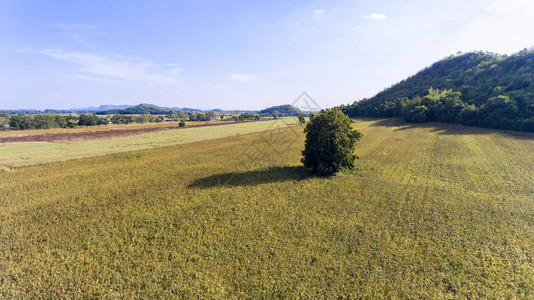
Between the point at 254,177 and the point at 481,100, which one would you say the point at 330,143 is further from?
the point at 481,100

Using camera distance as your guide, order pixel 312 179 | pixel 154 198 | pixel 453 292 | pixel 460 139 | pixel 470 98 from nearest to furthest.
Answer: pixel 453 292 < pixel 154 198 < pixel 312 179 < pixel 460 139 < pixel 470 98

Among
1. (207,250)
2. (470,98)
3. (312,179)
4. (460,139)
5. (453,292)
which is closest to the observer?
(453,292)

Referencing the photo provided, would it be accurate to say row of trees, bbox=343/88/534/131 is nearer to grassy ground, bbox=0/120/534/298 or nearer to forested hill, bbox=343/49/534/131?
forested hill, bbox=343/49/534/131

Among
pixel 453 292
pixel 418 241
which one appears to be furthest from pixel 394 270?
pixel 418 241

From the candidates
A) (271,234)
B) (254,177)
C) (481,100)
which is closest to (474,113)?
(481,100)

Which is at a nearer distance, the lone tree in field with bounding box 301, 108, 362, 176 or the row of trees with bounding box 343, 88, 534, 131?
the lone tree in field with bounding box 301, 108, 362, 176

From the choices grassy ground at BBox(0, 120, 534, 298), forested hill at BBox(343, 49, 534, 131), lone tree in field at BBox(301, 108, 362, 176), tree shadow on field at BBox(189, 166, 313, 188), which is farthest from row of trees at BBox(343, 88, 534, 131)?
tree shadow on field at BBox(189, 166, 313, 188)

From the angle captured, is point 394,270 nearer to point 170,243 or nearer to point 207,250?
point 207,250
